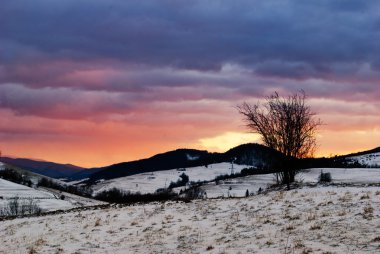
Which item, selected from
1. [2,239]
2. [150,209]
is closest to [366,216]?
[150,209]

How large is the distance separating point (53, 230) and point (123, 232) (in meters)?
5.56

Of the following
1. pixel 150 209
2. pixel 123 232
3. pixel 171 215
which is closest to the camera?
pixel 123 232

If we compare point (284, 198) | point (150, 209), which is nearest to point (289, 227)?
point (284, 198)

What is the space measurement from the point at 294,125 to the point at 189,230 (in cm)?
2501

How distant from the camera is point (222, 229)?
71.1 ft

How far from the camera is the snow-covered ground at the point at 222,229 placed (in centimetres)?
1727

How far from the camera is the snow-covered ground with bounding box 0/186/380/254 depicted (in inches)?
680

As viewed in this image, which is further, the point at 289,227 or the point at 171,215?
the point at 171,215

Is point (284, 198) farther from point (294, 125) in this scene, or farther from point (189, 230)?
point (294, 125)

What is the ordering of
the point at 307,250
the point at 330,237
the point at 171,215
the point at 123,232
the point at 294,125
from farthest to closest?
the point at 294,125 < the point at 171,215 < the point at 123,232 < the point at 330,237 < the point at 307,250

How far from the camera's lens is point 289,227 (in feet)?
64.3

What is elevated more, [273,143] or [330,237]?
[273,143]

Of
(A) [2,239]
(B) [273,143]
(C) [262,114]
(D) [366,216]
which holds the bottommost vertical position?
(A) [2,239]

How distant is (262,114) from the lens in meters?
47.1
